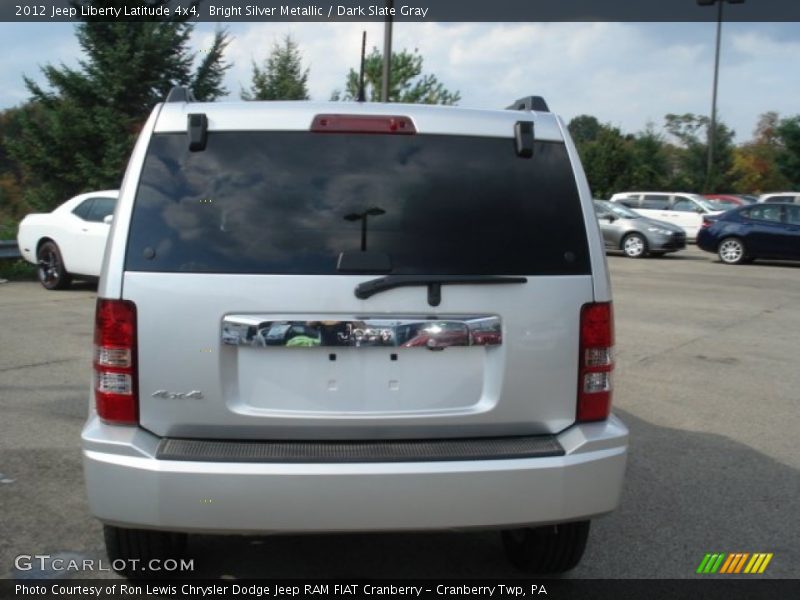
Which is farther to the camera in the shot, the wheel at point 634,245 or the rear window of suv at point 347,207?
the wheel at point 634,245

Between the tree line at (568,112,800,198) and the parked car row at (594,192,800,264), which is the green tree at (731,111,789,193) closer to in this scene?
the tree line at (568,112,800,198)

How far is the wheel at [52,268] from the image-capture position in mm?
13289

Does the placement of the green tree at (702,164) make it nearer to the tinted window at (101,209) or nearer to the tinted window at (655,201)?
the tinted window at (655,201)

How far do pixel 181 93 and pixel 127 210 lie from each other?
0.72 meters

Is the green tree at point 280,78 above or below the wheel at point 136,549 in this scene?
above

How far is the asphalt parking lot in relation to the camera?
156 inches

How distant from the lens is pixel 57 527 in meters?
4.23

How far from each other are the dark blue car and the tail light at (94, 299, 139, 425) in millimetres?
19868

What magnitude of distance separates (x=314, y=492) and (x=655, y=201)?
1061 inches

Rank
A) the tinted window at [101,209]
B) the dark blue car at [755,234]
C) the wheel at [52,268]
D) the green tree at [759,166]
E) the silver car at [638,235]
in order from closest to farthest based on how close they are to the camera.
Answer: the tinted window at [101,209], the wheel at [52,268], the dark blue car at [755,234], the silver car at [638,235], the green tree at [759,166]

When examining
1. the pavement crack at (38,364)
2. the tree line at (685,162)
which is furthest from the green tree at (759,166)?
the pavement crack at (38,364)

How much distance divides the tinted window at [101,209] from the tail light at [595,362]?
431 inches

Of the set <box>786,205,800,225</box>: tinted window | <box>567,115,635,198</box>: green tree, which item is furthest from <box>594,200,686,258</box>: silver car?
<box>567,115,635,198</box>: green tree

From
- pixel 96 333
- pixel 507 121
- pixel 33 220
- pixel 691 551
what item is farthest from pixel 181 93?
pixel 33 220
